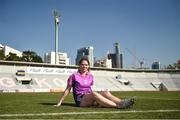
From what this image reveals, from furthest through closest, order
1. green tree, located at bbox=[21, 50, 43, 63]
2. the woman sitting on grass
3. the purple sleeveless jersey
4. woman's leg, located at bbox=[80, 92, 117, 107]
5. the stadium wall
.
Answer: green tree, located at bbox=[21, 50, 43, 63], the stadium wall, the purple sleeveless jersey, the woman sitting on grass, woman's leg, located at bbox=[80, 92, 117, 107]

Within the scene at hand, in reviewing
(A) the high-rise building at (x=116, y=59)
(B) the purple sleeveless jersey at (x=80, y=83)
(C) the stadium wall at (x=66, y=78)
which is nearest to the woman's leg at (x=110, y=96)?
(B) the purple sleeveless jersey at (x=80, y=83)

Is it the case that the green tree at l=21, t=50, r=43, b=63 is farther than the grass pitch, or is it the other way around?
the green tree at l=21, t=50, r=43, b=63

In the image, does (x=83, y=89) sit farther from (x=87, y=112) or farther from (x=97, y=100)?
(x=87, y=112)

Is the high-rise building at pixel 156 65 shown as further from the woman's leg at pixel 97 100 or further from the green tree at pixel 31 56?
the woman's leg at pixel 97 100

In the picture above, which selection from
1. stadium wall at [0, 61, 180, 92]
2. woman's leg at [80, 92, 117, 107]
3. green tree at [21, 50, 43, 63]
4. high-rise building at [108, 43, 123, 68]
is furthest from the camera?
high-rise building at [108, 43, 123, 68]

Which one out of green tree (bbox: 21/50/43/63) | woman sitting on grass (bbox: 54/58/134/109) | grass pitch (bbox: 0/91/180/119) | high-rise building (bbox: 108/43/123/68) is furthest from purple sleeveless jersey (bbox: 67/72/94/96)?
high-rise building (bbox: 108/43/123/68)

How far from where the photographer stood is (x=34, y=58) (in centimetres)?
8312

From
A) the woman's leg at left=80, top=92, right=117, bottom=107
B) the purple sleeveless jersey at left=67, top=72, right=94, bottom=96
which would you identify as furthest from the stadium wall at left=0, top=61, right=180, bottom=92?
the woman's leg at left=80, top=92, right=117, bottom=107

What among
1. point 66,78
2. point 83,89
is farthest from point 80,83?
point 66,78

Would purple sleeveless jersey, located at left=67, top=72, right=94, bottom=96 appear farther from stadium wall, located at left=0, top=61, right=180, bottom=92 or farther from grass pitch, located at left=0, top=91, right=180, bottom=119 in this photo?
stadium wall, located at left=0, top=61, right=180, bottom=92

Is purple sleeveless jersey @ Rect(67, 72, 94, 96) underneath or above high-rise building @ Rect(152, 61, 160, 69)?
underneath

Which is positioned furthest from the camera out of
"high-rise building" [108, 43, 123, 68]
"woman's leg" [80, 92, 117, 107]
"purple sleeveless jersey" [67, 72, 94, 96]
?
"high-rise building" [108, 43, 123, 68]

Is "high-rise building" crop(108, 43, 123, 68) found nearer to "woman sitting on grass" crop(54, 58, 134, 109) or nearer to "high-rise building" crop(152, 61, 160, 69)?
"high-rise building" crop(152, 61, 160, 69)

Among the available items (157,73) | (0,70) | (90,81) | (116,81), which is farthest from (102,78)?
(90,81)
